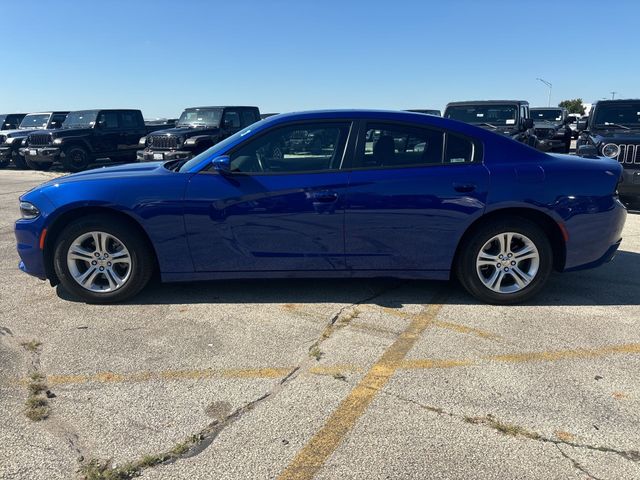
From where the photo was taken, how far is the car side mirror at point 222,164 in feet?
13.6

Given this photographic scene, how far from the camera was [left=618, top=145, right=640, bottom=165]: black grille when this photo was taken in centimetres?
821

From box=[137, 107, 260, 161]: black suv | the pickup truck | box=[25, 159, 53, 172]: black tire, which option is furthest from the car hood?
box=[25, 159, 53, 172]: black tire

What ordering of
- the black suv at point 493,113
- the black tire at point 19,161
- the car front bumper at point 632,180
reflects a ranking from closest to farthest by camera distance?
the car front bumper at point 632,180 → the black suv at point 493,113 → the black tire at point 19,161

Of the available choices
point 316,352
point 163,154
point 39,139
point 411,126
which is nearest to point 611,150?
point 411,126

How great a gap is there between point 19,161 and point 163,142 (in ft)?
29.5

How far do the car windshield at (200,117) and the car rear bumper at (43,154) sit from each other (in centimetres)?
480

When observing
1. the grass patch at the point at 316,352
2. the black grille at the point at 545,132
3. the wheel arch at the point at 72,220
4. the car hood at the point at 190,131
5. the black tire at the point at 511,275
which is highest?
the car hood at the point at 190,131

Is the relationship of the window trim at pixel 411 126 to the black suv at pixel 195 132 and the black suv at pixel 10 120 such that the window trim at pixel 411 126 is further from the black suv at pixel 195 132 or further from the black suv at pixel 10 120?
the black suv at pixel 10 120

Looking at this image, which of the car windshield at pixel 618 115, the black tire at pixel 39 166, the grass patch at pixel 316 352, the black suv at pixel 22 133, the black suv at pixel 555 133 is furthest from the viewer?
the black suv at pixel 22 133

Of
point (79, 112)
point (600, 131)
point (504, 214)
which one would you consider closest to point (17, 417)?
point (504, 214)

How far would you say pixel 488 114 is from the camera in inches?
449

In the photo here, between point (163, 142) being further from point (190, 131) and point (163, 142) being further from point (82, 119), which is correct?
point (82, 119)

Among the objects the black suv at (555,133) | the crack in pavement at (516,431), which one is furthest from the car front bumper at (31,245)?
the black suv at (555,133)

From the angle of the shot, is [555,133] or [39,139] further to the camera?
[39,139]
